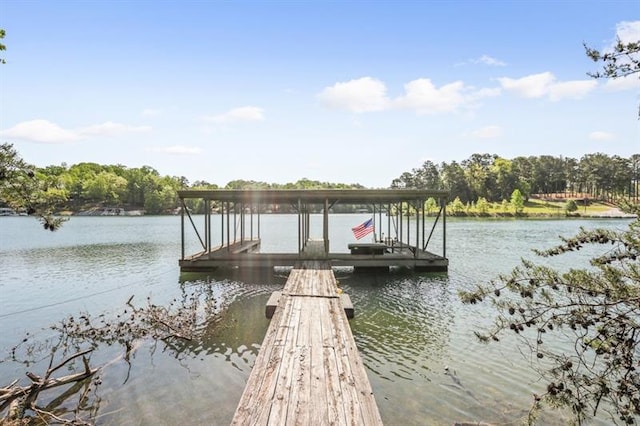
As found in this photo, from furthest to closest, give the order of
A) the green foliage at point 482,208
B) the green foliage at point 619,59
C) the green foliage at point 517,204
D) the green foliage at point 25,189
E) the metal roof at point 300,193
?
1. the green foliage at point 482,208
2. the green foliage at point 517,204
3. the metal roof at point 300,193
4. the green foliage at point 25,189
5. the green foliage at point 619,59

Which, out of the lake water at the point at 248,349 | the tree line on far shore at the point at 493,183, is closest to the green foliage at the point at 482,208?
the tree line on far shore at the point at 493,183

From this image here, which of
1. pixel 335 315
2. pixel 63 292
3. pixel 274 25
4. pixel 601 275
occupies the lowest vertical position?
pixel 63 292

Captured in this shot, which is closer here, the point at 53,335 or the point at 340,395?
the point at 340,395

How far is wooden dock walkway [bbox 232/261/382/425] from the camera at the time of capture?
3662 mm

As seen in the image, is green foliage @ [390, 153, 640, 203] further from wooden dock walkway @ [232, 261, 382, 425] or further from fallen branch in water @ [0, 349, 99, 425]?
fallen branch in water @ [0, 349, 99, 425]

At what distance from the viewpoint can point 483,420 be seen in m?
5.59

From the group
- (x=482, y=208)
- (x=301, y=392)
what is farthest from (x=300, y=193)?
(x=482, y=208)

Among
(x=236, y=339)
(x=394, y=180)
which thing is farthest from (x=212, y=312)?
(x=394, y=180)

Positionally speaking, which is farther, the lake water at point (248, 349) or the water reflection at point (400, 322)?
the water reflection at point (400, 322)

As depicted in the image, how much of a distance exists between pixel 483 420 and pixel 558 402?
281 centimetres

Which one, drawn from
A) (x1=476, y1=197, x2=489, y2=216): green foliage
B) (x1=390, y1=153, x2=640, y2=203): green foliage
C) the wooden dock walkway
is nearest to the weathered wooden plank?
the wooden dock walkway

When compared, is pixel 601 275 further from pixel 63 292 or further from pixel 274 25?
pixel 63 292

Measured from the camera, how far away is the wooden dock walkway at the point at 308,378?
144 inches

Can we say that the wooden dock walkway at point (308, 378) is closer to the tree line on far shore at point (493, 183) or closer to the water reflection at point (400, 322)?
the water reflection at point (400, 322)
